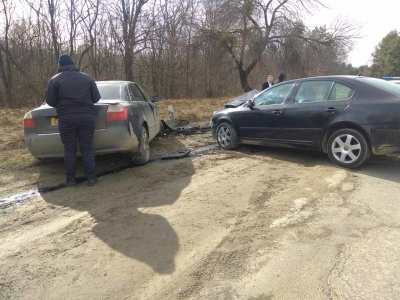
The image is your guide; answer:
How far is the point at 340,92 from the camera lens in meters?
5.40

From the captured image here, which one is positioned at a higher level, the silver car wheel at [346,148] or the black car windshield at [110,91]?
the black car windshield at [110,91]

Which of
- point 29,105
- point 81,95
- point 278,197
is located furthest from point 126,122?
point 29,105

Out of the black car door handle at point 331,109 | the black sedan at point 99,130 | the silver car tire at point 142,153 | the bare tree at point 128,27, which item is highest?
the bare tree at point 128,27

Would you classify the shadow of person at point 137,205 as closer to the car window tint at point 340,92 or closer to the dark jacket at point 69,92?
the dark jacket at point 69,92

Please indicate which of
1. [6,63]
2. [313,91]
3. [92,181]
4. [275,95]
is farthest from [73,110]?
[6,63]

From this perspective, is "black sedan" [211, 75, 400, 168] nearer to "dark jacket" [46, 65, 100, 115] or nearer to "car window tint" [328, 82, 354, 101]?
"car window tint" [328, 82, 354, 101]

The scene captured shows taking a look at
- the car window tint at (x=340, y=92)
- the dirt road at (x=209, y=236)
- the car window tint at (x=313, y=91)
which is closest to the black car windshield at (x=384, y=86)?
the car window tint at (x=340, y=92)

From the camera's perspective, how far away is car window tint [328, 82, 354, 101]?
5297 mm

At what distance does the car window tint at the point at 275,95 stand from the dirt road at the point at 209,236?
5.10 ft

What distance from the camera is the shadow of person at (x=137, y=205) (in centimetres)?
306

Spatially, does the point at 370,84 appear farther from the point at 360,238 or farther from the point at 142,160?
the point at 142,160

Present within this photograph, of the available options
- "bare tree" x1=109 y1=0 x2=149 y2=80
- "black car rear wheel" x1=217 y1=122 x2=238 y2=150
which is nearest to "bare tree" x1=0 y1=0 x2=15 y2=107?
"bare tree" x1=109 y1=0 x2=149 y2=80

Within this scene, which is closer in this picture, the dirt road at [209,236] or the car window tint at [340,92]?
the dirt road at [209,236]

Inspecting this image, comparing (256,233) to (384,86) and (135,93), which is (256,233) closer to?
(384,86)
